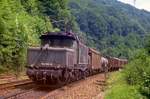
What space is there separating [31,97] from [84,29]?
149239 mm

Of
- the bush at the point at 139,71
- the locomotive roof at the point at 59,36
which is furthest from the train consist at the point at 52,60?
the bush at the point at 139,71

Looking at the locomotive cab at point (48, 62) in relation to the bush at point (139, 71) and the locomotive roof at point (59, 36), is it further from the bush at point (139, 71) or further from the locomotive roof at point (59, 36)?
the bush at point (139, 71)

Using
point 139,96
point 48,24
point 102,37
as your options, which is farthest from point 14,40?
point 102,37

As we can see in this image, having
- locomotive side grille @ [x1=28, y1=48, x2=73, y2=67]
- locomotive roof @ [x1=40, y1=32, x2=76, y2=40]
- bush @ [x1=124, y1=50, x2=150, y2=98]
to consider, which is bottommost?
bush @ [x1=124, y1=50, x2=150, y2=98]

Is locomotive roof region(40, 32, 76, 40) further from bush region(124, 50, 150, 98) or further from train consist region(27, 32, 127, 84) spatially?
bush region(124, 50, 150, 98)

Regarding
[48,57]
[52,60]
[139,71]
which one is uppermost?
[48,57]

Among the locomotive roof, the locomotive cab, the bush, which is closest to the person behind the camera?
the bush

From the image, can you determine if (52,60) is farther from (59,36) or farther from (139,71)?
(139,71)

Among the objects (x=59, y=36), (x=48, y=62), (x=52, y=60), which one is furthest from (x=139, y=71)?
(x=59, y=36)

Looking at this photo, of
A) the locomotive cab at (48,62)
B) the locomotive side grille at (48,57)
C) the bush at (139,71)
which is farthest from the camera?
the locomotive side grille at (48,57)

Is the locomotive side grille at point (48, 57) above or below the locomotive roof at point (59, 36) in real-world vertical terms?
below

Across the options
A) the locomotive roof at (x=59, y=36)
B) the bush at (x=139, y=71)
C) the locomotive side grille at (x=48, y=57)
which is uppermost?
the locomotive roof at (x=59, y=36)

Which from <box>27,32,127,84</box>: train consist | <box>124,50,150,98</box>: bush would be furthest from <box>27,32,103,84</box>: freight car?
<box>124,50,150,98</box>: bush

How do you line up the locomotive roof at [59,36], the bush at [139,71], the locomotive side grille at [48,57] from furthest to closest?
the locomotive roof at [59,36] → the locomotive side grille at [48,57] → the bush at [139,71]
